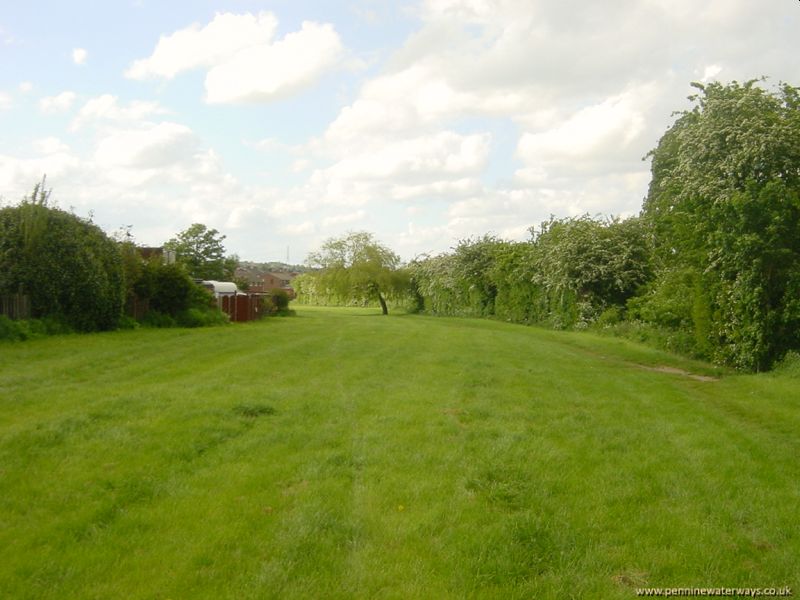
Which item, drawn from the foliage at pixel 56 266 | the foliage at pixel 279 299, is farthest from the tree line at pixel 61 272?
the foliage at pixel 279 299

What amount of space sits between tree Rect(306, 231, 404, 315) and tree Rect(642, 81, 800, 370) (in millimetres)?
35579

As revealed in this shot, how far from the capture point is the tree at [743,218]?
15789 millimetres

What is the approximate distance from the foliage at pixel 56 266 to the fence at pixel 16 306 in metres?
0.27

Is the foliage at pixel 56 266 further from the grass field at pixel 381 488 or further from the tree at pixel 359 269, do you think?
the tree at pixel 359 269

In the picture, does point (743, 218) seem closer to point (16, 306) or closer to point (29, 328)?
point (29, 328)

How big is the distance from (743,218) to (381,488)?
13.1m

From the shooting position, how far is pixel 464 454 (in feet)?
24.7

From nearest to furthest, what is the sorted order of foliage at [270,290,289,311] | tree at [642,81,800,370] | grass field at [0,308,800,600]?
grass field at [0,308,800,600], tree at [642,81,800,370], foliage at [270,290,289,311]

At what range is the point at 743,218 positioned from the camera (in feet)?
52.1

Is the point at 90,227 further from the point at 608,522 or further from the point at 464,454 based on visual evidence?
the point at 608,522

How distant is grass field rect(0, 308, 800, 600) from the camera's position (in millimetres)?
4660

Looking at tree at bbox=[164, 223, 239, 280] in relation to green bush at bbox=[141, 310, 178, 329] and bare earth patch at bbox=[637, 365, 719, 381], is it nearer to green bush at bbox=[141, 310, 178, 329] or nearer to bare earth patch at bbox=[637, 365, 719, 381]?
green bush at bbox=[141, 310, 178, 329]

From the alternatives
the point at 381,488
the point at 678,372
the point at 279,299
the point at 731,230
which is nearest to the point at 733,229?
the point at 731,230

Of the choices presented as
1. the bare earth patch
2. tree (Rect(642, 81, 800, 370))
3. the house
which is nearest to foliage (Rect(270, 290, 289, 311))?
the house
